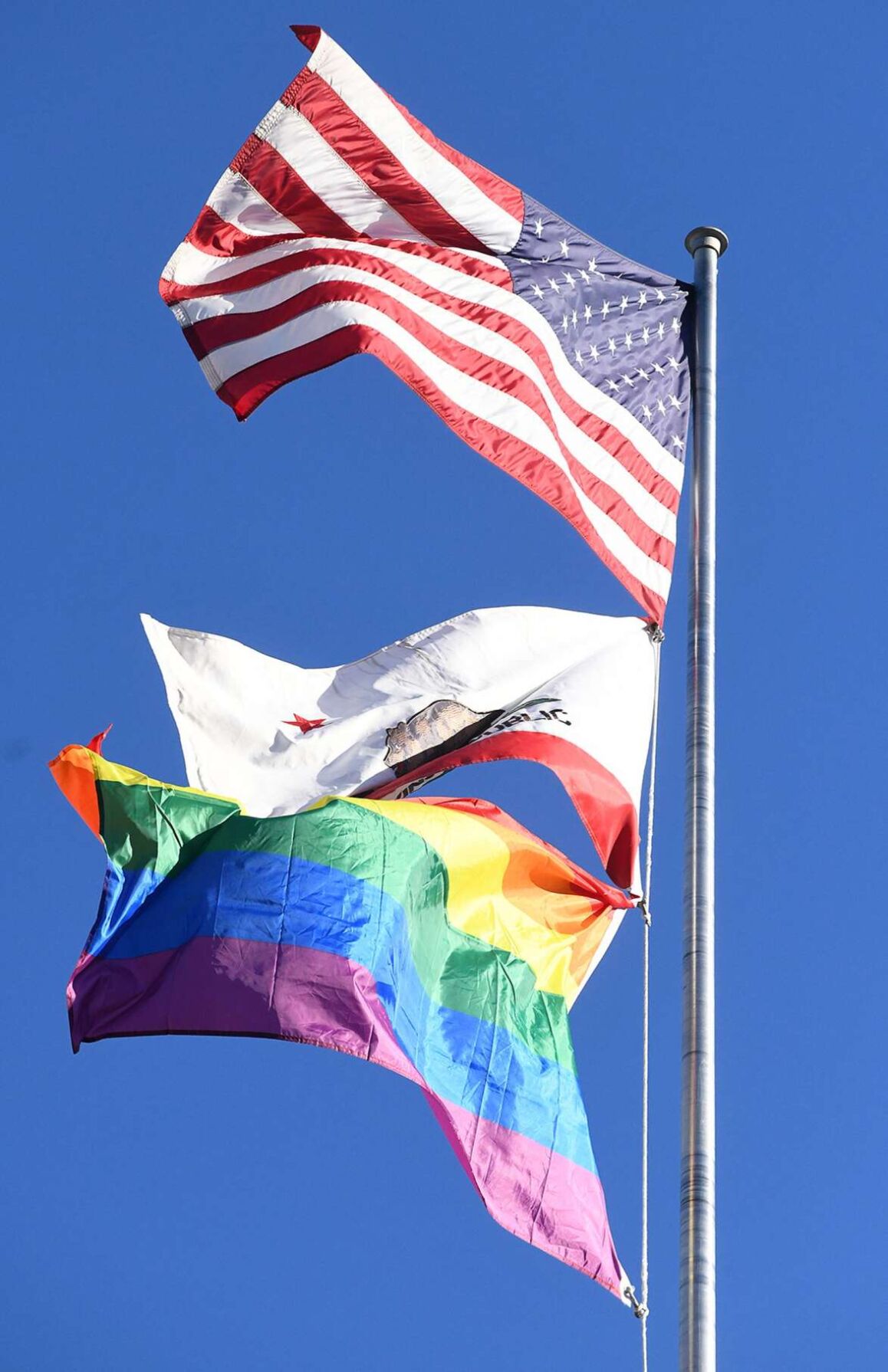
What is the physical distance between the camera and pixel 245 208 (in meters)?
18.1

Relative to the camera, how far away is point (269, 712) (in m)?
18.3

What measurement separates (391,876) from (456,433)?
3.57 metres

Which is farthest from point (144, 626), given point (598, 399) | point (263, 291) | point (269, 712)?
point (598, 399)

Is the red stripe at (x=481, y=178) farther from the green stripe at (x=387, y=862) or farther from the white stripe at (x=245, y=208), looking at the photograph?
the green stripe at (x=387, y=862)

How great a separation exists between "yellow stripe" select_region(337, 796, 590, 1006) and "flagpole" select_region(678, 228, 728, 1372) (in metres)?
1.79

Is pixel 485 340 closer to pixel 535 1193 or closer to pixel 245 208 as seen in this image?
pixel 245 208

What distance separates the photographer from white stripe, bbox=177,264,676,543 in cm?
1725

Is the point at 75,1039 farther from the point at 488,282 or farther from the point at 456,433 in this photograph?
the point at 488,282

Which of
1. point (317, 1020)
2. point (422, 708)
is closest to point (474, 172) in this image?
point (422, 708)

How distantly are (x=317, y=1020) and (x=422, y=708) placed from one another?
414cm

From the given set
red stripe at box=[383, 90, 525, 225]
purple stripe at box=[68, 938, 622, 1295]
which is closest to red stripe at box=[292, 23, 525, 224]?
red stripe at box=[383, 90, 525, 225]

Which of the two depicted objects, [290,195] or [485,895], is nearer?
Answer: [485,895]

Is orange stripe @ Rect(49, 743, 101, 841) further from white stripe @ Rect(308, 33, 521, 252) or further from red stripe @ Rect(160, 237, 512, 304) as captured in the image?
white stripe @ Rect(308, 33, 521, 252)

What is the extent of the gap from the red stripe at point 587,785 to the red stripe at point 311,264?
3.65 m
